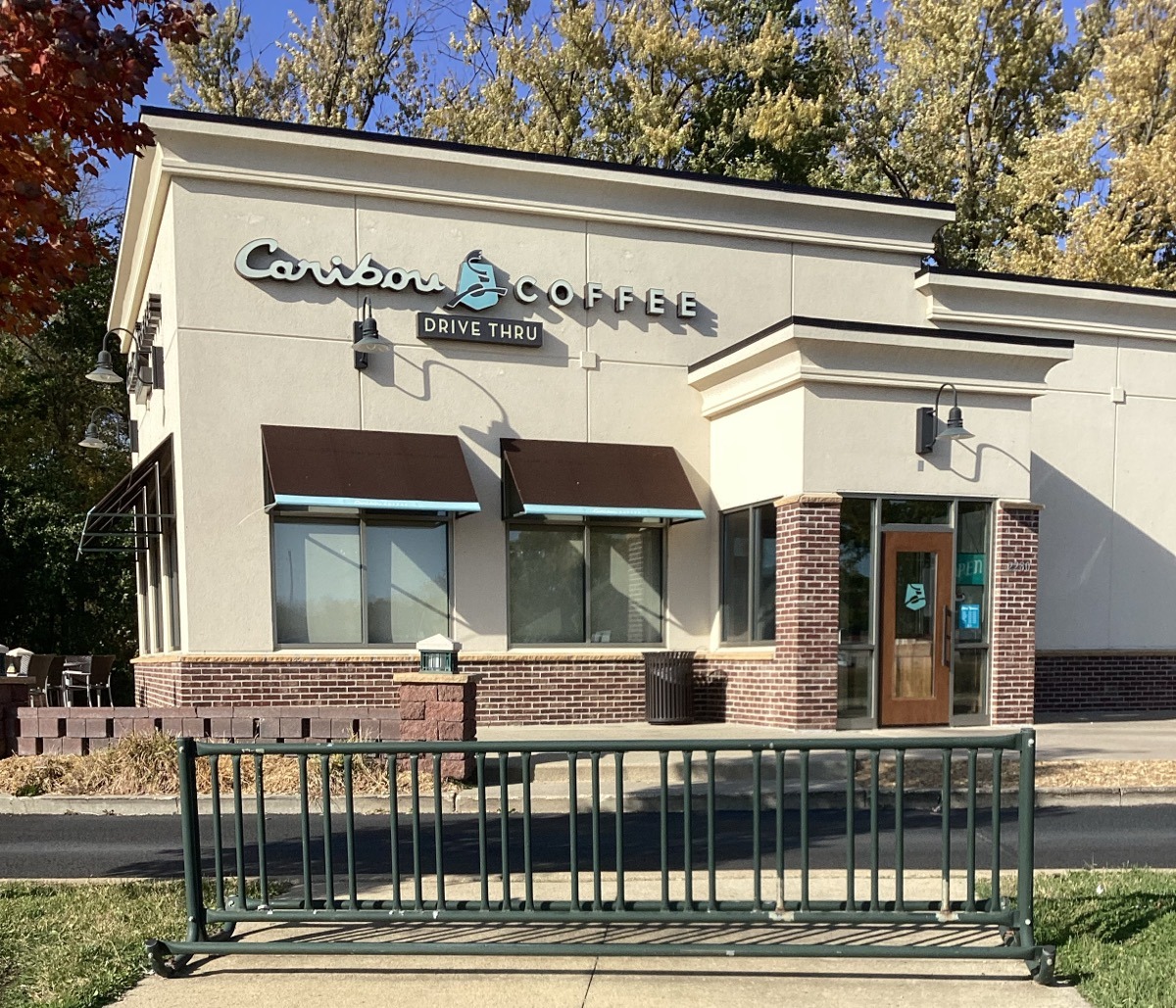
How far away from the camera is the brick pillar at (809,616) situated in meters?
11.5

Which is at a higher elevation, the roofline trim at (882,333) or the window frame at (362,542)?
the roofline trim at (882,333)

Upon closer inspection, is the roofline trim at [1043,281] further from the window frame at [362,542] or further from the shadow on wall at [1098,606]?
the window frame at [362,542]

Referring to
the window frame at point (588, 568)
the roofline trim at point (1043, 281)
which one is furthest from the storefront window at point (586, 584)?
the roofline trim at point (1043, 281)

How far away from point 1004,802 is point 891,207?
28.0 ft

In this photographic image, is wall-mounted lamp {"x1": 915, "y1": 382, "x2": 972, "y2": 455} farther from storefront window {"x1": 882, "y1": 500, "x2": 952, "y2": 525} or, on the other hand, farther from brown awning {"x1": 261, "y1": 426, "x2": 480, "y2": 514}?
brown awning {"x1": 261, "y1": 426, "x2": 480, "y2": 514}

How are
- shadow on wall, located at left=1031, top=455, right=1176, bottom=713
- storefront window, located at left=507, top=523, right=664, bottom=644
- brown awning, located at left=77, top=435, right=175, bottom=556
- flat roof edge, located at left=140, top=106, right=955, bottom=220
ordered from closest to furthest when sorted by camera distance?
1. flat roof edge, located at left=140, top=106, right=955, bottom=220
2. brown awning, located at left=77, top=435, right=175, bottom=556
3. storefront window, located at left=507, top=523, right=664, bottom=644
4. shadow on wall, located at left=1031, top=455, right=1176, bottom=713

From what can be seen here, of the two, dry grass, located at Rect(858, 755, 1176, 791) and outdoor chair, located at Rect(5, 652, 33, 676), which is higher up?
outdoor chair, located at Rect(5, 652, 33, 676)

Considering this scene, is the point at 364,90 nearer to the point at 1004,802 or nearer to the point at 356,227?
the point at 356,227

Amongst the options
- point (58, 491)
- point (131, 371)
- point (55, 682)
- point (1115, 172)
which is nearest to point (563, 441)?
point (131, 371)

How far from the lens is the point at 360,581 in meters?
12.5

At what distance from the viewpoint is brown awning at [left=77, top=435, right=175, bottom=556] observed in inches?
509

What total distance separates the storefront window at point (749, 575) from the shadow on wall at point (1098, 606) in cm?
484

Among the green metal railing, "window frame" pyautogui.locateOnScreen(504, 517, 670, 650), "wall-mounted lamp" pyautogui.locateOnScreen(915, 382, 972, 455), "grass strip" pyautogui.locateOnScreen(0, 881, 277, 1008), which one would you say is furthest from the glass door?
"grass strip" pyautogui.locateOnScreen(0, 881, 277, 1008)

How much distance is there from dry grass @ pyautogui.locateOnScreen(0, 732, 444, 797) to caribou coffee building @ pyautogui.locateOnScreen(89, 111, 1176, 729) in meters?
2.34
